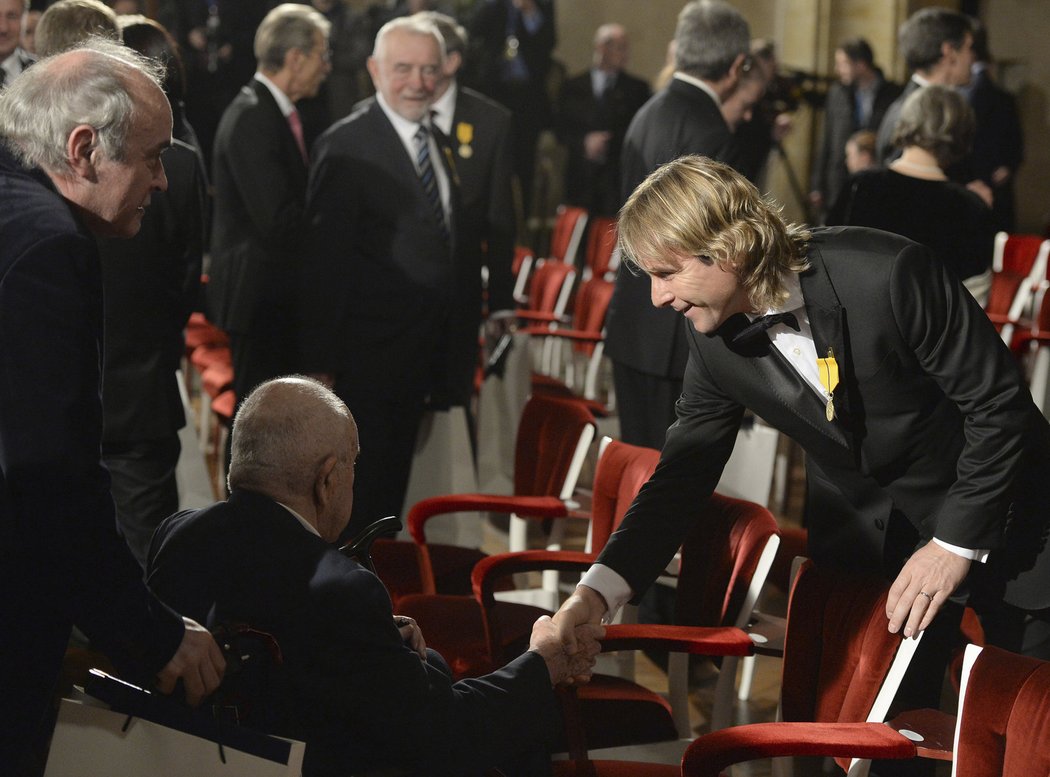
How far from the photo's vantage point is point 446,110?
4.65 metres

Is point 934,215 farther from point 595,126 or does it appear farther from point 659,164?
point 595,126

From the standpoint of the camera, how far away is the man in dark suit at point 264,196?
422cm

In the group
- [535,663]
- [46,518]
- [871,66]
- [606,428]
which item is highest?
[871,66]

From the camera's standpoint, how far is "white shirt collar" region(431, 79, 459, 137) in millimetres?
4535

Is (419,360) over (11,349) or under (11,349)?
under

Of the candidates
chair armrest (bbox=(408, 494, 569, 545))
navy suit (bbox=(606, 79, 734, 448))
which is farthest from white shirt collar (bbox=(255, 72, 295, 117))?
chair armrest (bbox=(408, 494, 569, 545))

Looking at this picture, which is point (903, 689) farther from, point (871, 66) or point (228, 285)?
point (871, 66)

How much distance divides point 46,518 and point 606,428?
3385 millimetres

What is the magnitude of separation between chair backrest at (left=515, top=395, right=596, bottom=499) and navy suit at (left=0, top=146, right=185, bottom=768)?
178 cm

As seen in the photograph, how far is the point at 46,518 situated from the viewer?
1.55 meters

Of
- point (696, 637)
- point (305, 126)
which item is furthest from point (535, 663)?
point (305, 126)

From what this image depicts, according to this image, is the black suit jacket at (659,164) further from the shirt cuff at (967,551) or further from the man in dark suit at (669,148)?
the shirt cuff at (967,551)

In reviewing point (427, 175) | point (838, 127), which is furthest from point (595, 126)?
Result: point (427, 175)

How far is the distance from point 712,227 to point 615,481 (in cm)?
102
